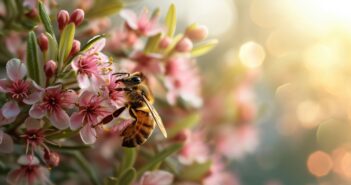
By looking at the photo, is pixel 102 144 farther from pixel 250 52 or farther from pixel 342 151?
pixel 342 151

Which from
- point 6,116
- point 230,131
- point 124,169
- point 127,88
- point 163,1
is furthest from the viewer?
point 163,1

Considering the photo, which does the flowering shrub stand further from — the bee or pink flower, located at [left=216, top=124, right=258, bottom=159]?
pink flower, located at [left=216, top=124, right=258, bottom=159]

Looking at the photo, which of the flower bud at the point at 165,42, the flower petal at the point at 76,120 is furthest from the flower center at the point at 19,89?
the flower bud at the point at 165,42

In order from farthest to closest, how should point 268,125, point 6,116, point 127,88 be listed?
point 268,125
point 127,88
point 6,116

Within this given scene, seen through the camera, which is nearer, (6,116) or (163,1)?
(6,116)

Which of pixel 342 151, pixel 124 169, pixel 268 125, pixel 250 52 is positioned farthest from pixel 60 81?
pixel 268 125

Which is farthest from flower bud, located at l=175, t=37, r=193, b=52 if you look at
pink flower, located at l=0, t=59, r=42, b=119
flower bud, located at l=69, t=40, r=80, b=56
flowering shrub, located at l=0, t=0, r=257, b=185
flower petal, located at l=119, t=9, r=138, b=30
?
pink flower, located at l=0, t=59, r=42, b=119
